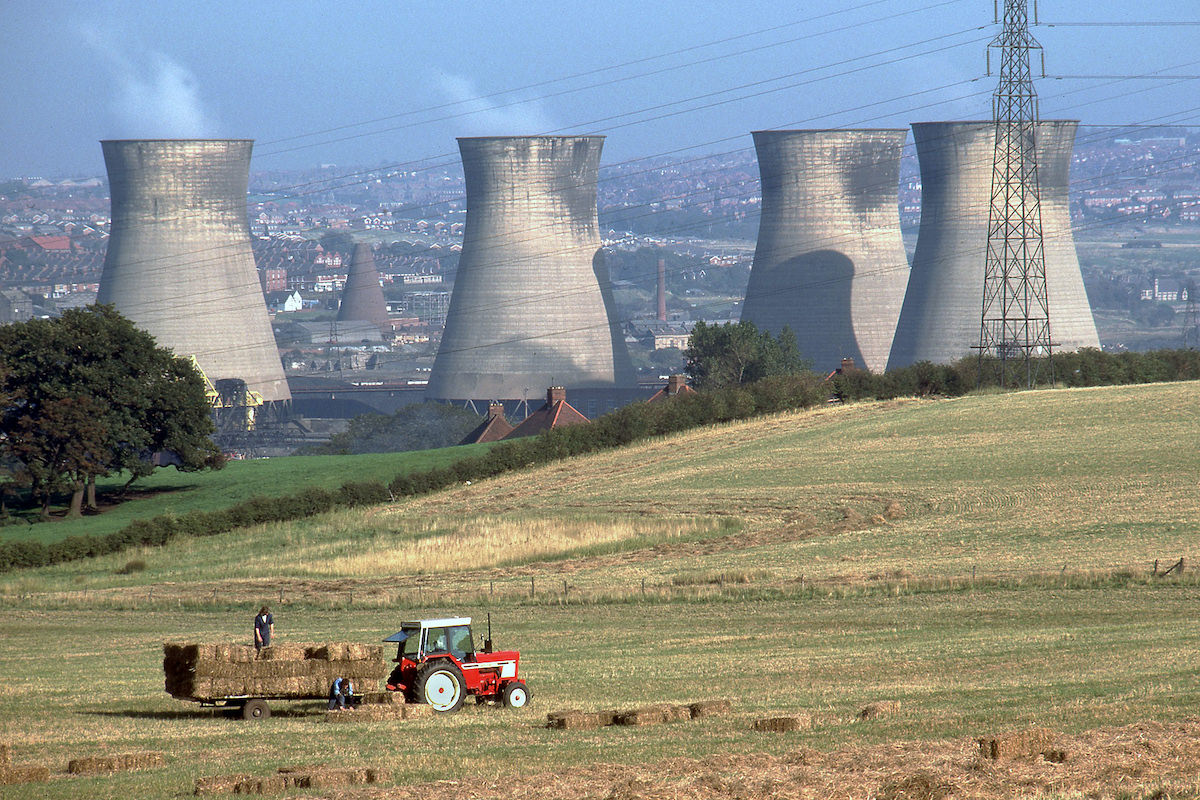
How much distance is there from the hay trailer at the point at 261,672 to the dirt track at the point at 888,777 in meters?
3.90

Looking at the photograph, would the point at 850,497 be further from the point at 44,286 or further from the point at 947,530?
the point at 44,286

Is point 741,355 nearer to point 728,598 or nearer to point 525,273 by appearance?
point 525,273

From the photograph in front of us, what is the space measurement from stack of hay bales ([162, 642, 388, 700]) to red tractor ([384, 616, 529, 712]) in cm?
28

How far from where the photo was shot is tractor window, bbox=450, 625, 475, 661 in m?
12.6

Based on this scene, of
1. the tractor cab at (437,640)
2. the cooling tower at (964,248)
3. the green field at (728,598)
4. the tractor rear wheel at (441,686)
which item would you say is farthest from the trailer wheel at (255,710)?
the cooling tower at (964,248)

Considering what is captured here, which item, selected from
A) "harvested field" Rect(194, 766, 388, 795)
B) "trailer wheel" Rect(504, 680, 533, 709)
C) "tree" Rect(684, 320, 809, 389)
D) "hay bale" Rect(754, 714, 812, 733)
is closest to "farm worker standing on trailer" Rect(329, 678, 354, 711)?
"trailer wheel" Rect(504, 680, 533, 709)

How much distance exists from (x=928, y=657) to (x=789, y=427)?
2836cm

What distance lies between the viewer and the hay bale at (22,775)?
30.1ft

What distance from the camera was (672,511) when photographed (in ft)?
101

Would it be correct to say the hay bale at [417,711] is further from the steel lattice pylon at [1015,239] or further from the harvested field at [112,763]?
the steel lattice pylon at [1015,239]

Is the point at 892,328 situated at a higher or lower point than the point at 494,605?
higher

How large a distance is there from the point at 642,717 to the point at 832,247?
5644 cm

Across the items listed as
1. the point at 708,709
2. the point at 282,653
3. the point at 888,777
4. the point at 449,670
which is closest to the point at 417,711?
the point at 449,670

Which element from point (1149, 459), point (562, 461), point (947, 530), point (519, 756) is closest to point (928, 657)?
point (519, 756)
